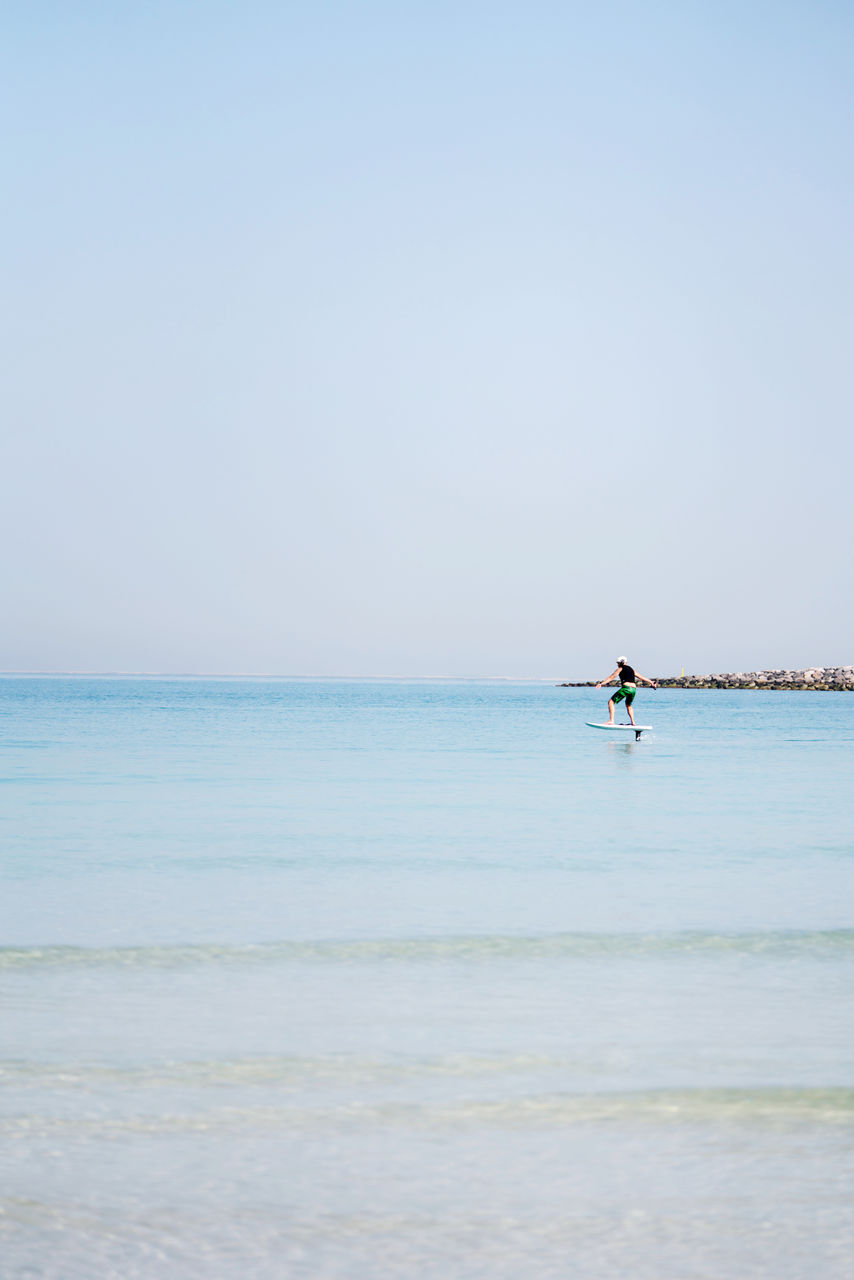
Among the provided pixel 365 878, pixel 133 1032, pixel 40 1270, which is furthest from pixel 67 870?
pixel 40 1270

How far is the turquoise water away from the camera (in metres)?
4.38

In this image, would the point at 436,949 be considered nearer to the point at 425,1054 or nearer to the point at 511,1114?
the point at 425,1054

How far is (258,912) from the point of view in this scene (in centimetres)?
1058

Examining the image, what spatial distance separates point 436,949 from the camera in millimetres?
9094

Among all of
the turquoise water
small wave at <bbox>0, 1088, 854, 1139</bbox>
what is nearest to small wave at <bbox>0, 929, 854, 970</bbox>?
the turquoise water

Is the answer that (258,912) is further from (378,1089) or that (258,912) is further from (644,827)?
(644,827)

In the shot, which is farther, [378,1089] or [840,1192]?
[378,1089]

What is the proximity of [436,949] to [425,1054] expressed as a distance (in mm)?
2676

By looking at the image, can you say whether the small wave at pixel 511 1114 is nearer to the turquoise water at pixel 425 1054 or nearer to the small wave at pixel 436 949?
the turquoise water at pixel 425 1054

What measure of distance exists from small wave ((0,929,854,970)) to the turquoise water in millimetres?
41

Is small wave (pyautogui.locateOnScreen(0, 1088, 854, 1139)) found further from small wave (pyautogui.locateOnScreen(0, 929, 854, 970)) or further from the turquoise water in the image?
small wave (pyautogui.locateOnScreen(0, 929, 854, 970))

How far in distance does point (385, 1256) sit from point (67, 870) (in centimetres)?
927

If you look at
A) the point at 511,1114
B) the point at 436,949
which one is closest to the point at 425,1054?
the point at 511,1114

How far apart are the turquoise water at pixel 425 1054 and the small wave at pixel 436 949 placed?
0.13 feet
